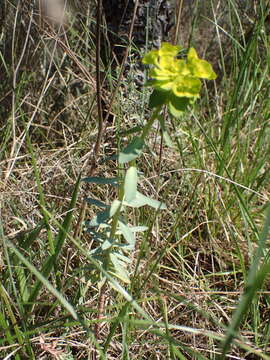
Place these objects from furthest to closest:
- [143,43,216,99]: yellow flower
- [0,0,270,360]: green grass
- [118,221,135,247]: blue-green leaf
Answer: [0,0,270,360]: green grass, [118,221,135,247]: blue-green leaf, [143,43,216,99]: yellow flower

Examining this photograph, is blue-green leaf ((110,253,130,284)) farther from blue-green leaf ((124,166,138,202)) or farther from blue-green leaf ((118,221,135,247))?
blue-green leaf ((124,166,138,202))

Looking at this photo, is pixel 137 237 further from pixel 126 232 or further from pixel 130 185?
pixel 130 185

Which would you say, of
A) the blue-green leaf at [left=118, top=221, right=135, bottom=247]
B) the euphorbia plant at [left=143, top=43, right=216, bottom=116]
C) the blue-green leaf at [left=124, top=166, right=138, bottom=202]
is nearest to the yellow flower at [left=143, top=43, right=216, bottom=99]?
the euphorbia plant at [left=143, top=43, right=216, bottom=116]

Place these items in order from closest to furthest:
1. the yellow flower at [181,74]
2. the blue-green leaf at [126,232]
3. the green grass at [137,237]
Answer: the yellow flower at [181,74], the blue-green leaf at [126,232], the green grass at [137,237]

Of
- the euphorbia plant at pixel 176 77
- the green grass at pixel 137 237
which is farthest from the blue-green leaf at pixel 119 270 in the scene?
the euphorbia plant at pixel 176 77

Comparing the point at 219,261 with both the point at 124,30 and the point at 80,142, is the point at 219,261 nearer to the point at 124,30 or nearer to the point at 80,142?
the point at 80,142

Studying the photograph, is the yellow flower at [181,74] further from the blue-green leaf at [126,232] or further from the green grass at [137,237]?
the blue-green leaf at [126,232]

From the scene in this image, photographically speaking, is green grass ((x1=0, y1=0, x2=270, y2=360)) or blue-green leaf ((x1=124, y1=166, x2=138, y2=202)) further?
green grass ((x1=0, y1=0, x2=270, y2=360))

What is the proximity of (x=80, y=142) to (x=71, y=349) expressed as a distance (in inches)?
28.2

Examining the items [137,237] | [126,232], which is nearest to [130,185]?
[126,232]

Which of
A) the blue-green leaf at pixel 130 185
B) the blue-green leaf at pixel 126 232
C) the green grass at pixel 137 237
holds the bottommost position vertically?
the green grass at pixel 137 237

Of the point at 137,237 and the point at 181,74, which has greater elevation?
the point at 181,74

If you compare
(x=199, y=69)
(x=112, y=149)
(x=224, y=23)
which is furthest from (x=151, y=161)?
(x=224, y=23)

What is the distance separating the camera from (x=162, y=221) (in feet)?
5.54
